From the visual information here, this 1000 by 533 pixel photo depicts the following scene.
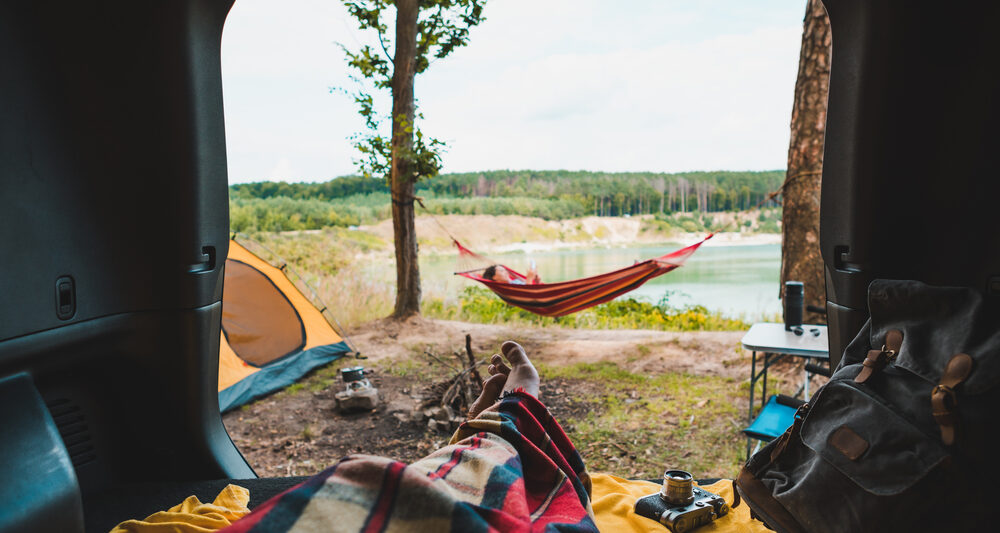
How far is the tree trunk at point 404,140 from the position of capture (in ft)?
14.3

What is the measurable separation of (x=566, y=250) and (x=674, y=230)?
2508 millimetres

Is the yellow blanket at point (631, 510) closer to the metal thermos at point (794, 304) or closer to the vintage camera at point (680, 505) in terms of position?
the vintage camera at point (680, 505)

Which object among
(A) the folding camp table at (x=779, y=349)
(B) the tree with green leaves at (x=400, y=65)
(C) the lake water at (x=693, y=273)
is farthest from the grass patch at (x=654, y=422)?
(B) the tree with green leaves at (x=400, y=65)

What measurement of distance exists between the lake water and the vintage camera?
272 cm

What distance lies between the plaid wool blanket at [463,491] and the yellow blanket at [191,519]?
0.49m

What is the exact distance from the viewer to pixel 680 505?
1075 mm

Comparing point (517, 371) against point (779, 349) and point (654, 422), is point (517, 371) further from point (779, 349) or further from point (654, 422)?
point (654, 422)

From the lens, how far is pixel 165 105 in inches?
50.6

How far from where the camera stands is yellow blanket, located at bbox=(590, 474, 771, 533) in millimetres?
1053

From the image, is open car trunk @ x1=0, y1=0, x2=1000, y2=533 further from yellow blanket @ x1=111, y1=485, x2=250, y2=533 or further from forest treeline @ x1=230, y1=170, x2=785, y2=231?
forest treeline @ x1=230, y1=170, x2=785, y2=231

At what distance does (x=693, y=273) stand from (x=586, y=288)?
24.4 feet

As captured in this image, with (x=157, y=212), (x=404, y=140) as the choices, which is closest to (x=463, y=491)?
(x=157, y=212)

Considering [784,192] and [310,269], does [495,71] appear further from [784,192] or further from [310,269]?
[784,192]

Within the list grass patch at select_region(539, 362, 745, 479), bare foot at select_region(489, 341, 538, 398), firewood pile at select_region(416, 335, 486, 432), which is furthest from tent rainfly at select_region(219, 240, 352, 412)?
bare foot at select_region(489, 341, 538, 398)
